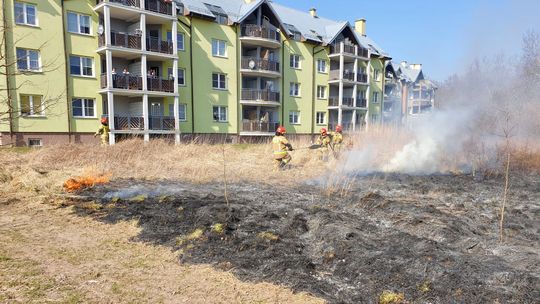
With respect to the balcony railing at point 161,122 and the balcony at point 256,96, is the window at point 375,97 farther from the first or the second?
the balcony railing at point 161,122

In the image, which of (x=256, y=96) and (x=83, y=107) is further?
(x=256, y=96)

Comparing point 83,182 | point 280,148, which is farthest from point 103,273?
point 280,148

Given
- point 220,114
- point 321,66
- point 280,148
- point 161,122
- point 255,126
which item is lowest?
point 280,148

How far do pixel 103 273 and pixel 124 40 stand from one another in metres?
22.3

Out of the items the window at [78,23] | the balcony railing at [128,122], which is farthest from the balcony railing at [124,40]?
the balcony railing at [128,122]

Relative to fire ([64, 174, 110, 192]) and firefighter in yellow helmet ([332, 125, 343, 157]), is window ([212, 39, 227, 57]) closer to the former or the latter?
firefighter in yellow helmet ([332, 125, 343, 157])

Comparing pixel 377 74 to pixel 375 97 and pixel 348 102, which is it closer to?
pixel 375 97

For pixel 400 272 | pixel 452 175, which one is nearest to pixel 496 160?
pixel 452 175

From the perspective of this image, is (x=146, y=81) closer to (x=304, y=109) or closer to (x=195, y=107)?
(x=195, y=107)

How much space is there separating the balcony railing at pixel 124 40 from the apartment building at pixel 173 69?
65 mm

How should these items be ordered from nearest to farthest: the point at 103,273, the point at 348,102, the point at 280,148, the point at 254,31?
the point at 103,273, the point at 280,148, the point at 254,31, the point at 348,102

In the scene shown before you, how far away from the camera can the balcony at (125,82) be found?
23141mm

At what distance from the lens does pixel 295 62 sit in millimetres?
34906

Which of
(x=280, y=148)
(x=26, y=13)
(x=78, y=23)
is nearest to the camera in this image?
(x=280, y=148)
